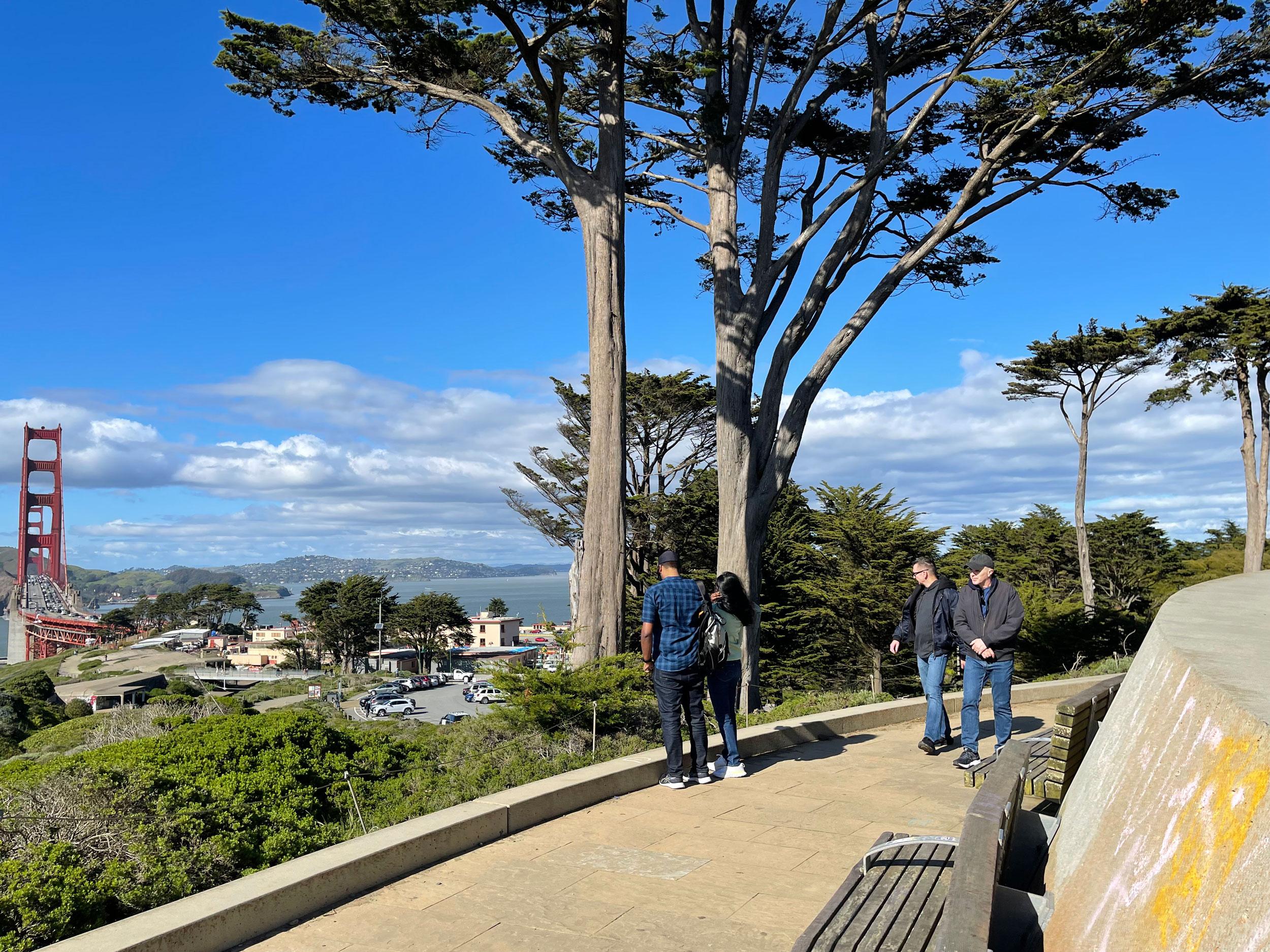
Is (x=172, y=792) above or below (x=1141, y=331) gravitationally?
below

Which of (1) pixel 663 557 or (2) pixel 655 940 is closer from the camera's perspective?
(2) pixel 655 940

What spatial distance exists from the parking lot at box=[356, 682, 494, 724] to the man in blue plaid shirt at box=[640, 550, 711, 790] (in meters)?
32.2

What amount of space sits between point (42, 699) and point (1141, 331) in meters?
51.5

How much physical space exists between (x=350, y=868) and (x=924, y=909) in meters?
2.37

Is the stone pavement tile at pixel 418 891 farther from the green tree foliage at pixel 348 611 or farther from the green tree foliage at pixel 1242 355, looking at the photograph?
the green tree foliage at pixel 348 611

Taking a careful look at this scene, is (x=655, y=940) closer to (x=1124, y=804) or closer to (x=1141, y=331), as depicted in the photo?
(x=1124, y=804)

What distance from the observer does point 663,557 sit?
604cm

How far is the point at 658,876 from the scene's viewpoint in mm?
4172

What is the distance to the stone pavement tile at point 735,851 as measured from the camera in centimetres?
441

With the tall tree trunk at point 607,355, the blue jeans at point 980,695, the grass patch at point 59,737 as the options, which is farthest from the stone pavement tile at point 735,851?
the grass patch at point 59,737

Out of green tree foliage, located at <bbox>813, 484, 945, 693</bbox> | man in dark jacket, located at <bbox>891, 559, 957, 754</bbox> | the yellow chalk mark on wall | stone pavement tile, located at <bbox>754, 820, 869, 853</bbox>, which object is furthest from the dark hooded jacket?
green tree foliage, located at <bbox>813, 484, 945, 693</bbox>

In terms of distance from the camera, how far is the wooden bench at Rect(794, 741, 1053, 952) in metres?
2.23

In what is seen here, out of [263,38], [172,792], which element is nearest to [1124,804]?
[172,792]

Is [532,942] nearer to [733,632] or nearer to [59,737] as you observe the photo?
[733,632]
